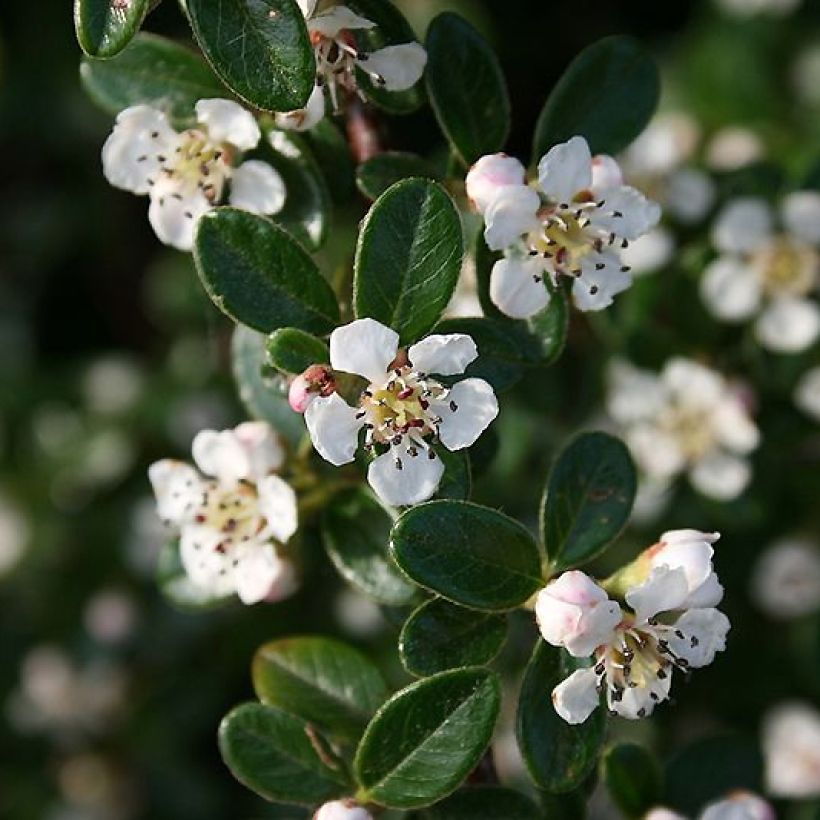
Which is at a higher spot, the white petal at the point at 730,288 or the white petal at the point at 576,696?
the white petal at the point at 576,696

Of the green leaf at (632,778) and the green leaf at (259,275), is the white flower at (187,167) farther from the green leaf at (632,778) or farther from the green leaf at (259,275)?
the green leaf at (632,778)

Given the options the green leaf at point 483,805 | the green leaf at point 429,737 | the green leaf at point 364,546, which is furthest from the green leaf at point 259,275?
the green leaf at point 483,805

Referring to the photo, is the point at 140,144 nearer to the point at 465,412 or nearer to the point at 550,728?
the point at 465,412

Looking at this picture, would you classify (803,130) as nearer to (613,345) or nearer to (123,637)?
(613,345)

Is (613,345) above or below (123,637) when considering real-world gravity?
above

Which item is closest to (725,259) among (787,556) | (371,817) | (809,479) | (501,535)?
(809,479)
